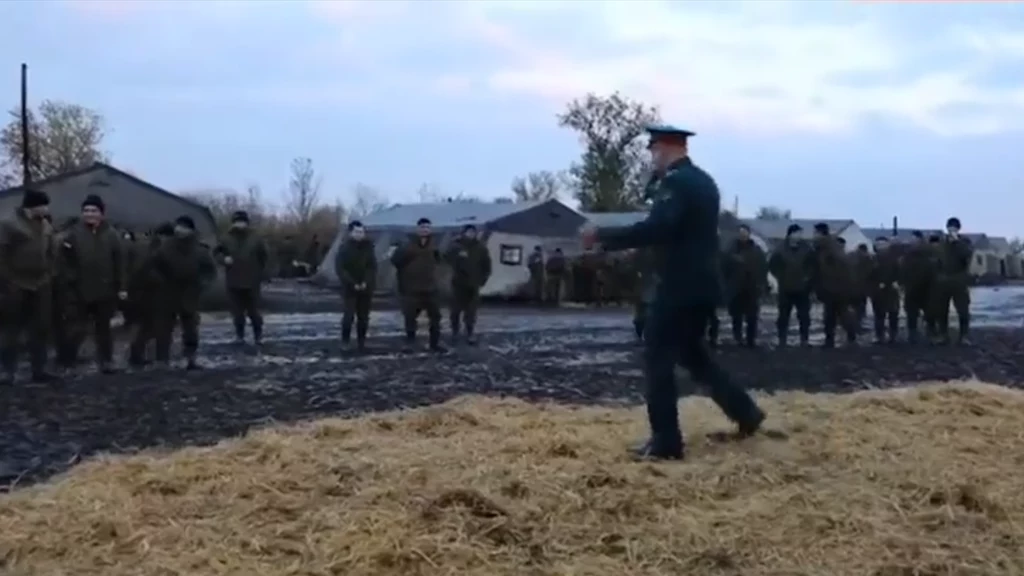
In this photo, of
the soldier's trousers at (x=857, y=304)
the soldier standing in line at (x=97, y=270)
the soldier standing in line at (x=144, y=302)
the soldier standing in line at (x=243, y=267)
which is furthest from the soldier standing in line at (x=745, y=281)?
the soldier standing in line at (x=97, y=270)

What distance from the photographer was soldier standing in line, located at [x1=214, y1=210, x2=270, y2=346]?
712 inches

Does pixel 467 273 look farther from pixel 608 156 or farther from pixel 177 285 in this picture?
pixel 608 156

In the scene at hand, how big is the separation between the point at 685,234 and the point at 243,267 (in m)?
11.8

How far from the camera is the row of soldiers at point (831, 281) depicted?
20031 millimetres

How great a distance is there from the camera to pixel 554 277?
127 feet

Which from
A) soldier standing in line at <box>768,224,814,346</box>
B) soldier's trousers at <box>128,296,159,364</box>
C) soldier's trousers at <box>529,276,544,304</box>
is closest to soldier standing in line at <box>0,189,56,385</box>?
soldier's trousers at <box>128,296,159,364</box>

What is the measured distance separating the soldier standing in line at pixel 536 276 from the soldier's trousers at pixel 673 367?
3103cm

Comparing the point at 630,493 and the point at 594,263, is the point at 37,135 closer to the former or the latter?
the point at 594,263

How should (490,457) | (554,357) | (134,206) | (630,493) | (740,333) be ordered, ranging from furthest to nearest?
(134,206) → (740,333) → (554,357) → (490,457) → (630,493)

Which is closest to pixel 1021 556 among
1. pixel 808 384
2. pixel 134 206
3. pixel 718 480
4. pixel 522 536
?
pixel 718 480

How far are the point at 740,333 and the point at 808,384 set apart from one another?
269 inches

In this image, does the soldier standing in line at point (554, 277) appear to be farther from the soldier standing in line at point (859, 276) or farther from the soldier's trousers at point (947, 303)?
the soldier's trousers at point (947, 303)

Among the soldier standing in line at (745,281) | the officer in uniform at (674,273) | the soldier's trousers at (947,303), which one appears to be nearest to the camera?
the officer in uniform at (674,273)

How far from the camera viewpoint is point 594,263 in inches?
1535
